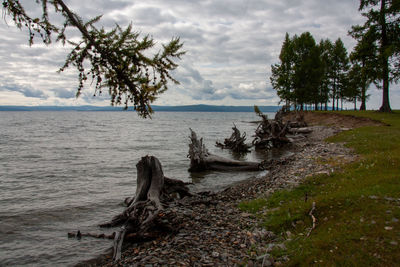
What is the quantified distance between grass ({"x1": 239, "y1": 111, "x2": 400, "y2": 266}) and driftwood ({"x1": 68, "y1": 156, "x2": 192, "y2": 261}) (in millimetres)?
3293

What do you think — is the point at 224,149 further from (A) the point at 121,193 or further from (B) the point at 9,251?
(B) the point at 9,251

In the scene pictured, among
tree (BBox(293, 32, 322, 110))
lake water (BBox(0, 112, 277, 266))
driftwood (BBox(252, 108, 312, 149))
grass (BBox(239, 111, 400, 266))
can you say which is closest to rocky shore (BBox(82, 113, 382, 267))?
grass (BBox(239, 111, 400, 266))

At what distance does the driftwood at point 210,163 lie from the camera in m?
20.0

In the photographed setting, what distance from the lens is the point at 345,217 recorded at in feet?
22.9

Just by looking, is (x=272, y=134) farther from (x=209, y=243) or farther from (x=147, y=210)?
(x=209, y=243)

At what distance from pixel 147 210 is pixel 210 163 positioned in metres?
11.0

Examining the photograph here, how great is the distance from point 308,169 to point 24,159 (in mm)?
25150

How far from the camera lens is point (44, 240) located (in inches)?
383

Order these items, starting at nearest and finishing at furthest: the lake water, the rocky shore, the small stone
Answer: the rocky shore → the small stone → the lake water

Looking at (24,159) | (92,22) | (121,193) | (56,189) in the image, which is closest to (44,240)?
(121,193)

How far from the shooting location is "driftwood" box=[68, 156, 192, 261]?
8484 mm

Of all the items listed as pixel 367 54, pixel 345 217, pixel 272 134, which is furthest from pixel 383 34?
pixel 345 217

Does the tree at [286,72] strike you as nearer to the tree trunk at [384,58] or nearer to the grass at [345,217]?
the tree trunk at [384,58]

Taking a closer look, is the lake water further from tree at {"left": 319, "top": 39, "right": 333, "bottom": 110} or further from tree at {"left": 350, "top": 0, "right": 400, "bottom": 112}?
tree at {"left": 319, "top": 39, "right": 333, "bottom": 110}
